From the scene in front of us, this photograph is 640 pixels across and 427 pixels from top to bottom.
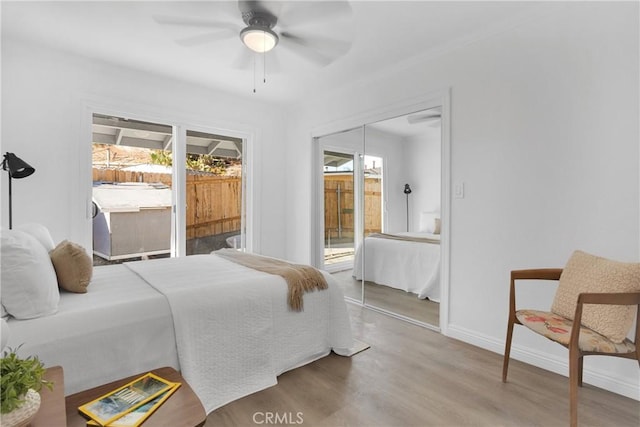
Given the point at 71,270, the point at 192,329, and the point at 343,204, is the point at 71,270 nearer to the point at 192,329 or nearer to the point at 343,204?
the point at 192,329

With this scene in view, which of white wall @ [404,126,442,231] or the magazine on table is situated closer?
the magazine on table

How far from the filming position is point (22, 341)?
140 cm

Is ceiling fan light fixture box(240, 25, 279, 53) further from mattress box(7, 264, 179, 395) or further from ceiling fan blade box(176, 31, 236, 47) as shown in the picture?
mattress box(7, 264, 179, 395)

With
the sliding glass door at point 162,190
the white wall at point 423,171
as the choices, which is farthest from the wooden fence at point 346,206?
→ the sliding glass door at point 162,190

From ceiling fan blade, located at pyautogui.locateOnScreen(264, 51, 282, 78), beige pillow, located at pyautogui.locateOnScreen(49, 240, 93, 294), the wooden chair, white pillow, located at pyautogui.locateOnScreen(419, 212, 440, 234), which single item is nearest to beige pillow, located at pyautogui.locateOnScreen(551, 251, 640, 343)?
the wooden chair

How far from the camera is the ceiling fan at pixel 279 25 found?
1.94 meters

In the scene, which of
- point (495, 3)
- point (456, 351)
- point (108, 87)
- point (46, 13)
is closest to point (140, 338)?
point (456, 351)

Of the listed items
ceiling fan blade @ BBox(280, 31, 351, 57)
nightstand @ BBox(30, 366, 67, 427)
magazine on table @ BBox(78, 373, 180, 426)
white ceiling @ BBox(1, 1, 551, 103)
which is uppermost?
white ceiling @ BBox(1, 1, 551, 103)

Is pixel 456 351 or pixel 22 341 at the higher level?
pixel 22 341

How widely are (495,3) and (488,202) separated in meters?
1.39

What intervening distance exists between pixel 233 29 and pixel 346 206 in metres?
2.27

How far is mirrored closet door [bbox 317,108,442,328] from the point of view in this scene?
3090 mm

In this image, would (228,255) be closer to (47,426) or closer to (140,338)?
(140,338)

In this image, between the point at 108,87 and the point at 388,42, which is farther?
the point at 108,87
